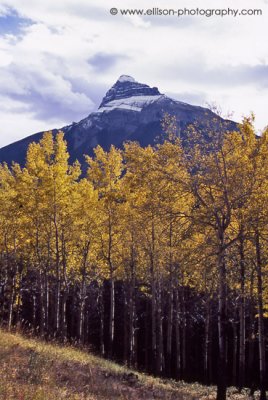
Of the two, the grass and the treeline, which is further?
the treeline

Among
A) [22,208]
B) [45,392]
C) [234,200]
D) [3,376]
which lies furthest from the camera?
[22,208]

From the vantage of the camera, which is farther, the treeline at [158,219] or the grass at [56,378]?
the treeline at [158,219]

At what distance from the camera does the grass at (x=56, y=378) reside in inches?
305

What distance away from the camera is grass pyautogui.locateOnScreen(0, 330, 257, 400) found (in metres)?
7.76

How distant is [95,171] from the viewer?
77.4 feet

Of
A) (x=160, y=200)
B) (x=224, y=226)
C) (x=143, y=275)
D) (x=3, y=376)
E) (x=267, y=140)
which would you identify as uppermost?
(x=267, y=140)

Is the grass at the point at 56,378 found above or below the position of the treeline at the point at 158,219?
below

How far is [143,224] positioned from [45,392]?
13.0 meters

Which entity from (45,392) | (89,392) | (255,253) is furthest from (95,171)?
(45,392)

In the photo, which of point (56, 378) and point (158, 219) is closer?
point (56, 378)

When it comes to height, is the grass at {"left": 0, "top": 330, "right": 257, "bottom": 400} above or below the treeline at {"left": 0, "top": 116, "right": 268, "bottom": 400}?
below

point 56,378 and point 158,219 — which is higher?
point 158,219

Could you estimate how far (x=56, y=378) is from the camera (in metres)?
9.78

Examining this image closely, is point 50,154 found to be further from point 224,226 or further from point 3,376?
point 3,376
